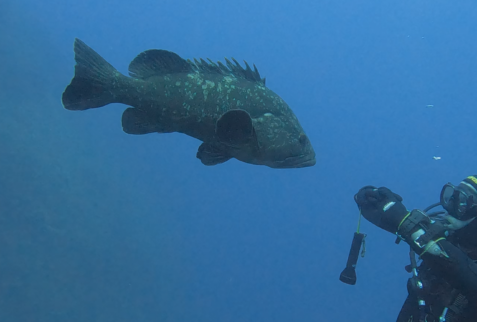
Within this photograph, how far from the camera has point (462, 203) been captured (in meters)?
3.20

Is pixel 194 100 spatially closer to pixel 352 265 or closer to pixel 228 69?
pixel 228 69

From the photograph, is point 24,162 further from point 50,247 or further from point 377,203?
point 377,203

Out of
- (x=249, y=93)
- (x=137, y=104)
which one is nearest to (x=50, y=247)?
(x=137, y=104)

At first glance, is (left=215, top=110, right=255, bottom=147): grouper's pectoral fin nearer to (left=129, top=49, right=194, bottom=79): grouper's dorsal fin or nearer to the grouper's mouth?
the grouper's mouth

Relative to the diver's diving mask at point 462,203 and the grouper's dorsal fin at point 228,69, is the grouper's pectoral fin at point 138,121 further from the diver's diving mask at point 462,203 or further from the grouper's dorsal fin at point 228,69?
the diver's diving mask at point 462,203

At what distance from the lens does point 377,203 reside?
3.32m

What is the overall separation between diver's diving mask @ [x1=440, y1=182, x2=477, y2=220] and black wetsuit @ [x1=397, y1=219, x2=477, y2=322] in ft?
0.54

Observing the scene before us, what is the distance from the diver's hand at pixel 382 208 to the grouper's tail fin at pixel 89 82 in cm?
269

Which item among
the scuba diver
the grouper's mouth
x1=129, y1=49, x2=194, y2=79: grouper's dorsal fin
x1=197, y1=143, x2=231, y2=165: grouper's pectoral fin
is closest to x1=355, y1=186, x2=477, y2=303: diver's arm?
the scuba diver

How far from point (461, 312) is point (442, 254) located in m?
0.88

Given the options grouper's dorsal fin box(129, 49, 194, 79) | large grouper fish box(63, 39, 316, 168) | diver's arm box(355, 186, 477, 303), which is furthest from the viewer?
grouper's dorsal fin box(129, 49, 194, 79)

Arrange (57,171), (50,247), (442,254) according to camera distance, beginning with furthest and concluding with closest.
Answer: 1. (57,171)
2. (50,247)
3. (442,254)

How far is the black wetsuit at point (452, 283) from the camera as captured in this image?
283 centimetres

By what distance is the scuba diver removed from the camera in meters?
2.86
